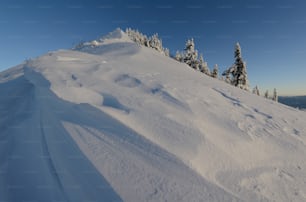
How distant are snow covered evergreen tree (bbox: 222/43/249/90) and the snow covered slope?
28686 millimetres

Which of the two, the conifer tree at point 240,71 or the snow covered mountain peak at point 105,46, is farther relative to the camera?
the conifer tree at point 240,71

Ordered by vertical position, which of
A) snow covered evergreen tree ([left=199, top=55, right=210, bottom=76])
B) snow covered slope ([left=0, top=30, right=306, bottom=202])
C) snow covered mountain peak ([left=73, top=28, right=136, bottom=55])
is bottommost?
snow covered slope ([left=0, top=30, right=306, bottom=202])

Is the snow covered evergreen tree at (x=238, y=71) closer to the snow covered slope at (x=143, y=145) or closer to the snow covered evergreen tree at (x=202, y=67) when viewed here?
the snow covered evergreen tree at (x=202, y=67)

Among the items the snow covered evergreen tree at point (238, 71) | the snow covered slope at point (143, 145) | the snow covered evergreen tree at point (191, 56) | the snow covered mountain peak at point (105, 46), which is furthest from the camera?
the snow covered evergreen tree at point (191, 56)

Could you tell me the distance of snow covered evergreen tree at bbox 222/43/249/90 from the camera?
106 feet

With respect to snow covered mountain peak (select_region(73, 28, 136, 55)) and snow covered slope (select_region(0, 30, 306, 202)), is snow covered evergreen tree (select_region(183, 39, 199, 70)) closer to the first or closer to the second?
snow covered mountain peak (select_region(73, 28, 136, 55))

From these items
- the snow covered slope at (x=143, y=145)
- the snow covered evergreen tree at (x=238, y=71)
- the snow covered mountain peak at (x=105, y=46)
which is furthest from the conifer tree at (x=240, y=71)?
the snow covered slope at (x=143, y=145)

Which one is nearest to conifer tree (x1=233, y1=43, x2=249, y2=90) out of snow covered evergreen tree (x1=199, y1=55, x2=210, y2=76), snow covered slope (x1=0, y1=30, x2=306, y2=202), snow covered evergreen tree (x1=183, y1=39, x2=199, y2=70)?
snow covered evergreen tree (x1=183, y1=39, x2=199, y2=70)

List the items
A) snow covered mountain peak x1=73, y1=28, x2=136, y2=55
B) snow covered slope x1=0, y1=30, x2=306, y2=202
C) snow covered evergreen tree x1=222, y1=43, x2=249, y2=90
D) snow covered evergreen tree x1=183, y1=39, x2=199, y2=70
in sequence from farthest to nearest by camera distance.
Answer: snow covered evergreen tree x1=183, y1=39, x2=199, y2=70 < snow covered evergreen tree x1=222, y1=43, x2=249, y2=90 < snow covered mountain peak x1=73, y1=28, x2=136, y2=55 < snow covered slope x1=0, y1=30, x2=306, y2=202

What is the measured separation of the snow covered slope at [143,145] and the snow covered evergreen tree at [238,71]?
2869cm

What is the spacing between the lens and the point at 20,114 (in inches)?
191

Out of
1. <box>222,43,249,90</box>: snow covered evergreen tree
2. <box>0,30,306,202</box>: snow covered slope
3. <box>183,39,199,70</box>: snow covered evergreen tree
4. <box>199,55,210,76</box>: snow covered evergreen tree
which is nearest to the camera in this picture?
<box>0,30,306,202</box>: snow covered slope

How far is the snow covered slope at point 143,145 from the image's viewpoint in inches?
111

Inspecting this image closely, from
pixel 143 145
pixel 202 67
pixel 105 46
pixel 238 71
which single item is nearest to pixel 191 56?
pixel 202 67
